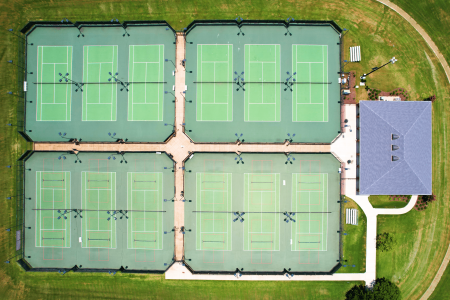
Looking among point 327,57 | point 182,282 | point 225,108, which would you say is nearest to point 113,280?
point 182,282

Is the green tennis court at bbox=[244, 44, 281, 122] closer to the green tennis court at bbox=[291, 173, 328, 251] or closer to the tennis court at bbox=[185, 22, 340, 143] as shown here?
the tennis court at bbox=[185, 22, 340, 143]

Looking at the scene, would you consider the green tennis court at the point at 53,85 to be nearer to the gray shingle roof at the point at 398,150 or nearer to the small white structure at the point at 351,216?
the gray shingle roof at the point at 398,150

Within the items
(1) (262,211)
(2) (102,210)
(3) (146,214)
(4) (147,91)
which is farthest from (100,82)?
(1) (262,211)

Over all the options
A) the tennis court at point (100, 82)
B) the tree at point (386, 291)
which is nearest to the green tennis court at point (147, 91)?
the tennis court at point (100, 82)

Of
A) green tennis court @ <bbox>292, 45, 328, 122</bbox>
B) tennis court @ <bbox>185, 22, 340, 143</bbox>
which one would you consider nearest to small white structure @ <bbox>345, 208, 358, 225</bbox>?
tennis court @ <bbox>185, 22, 340, 143</bbox>

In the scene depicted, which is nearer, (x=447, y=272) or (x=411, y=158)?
(x=411, y=158)

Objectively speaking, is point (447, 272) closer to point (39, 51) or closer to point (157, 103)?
point (157, 103)

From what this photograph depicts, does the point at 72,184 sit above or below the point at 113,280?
above
